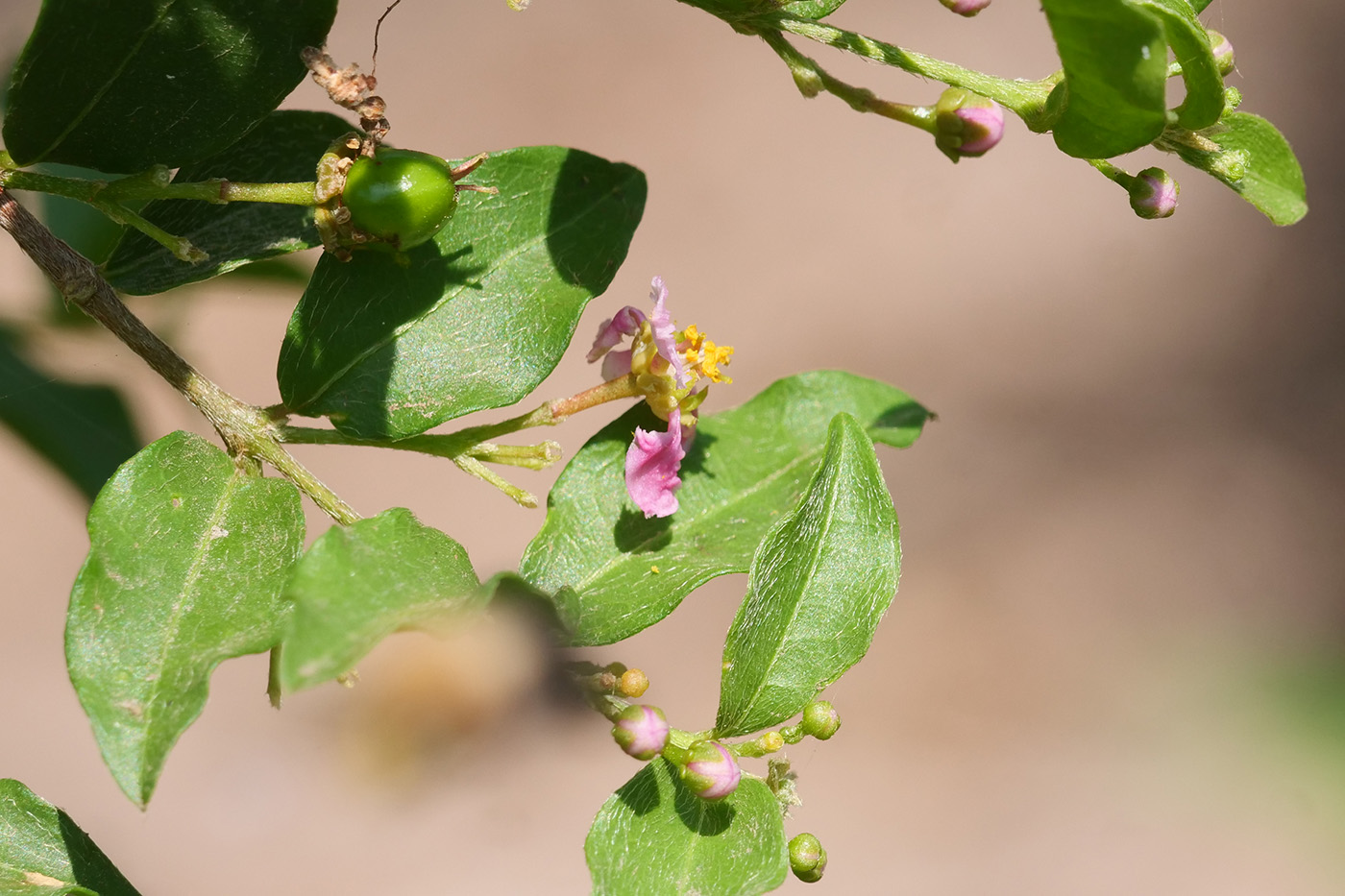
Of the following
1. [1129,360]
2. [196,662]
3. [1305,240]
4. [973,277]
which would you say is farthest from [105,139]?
[1305,240]

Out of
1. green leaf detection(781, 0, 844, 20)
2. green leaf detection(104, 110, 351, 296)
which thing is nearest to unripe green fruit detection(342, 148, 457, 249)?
green leaf detection(104, 110, 351, 296)

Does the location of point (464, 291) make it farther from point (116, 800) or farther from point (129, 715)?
point (116, 800)

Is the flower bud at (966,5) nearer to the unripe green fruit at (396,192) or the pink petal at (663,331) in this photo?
the pink petal at (663,331)

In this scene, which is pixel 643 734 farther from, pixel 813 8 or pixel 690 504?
pixel 813 8

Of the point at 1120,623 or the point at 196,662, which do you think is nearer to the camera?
the point at 196,662

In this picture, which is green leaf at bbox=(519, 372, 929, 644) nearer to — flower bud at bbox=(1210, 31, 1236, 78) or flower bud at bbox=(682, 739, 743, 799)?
flower bud at bbox=(682, 739, 743, 799)

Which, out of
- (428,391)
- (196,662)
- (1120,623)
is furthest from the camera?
(1120,623)
